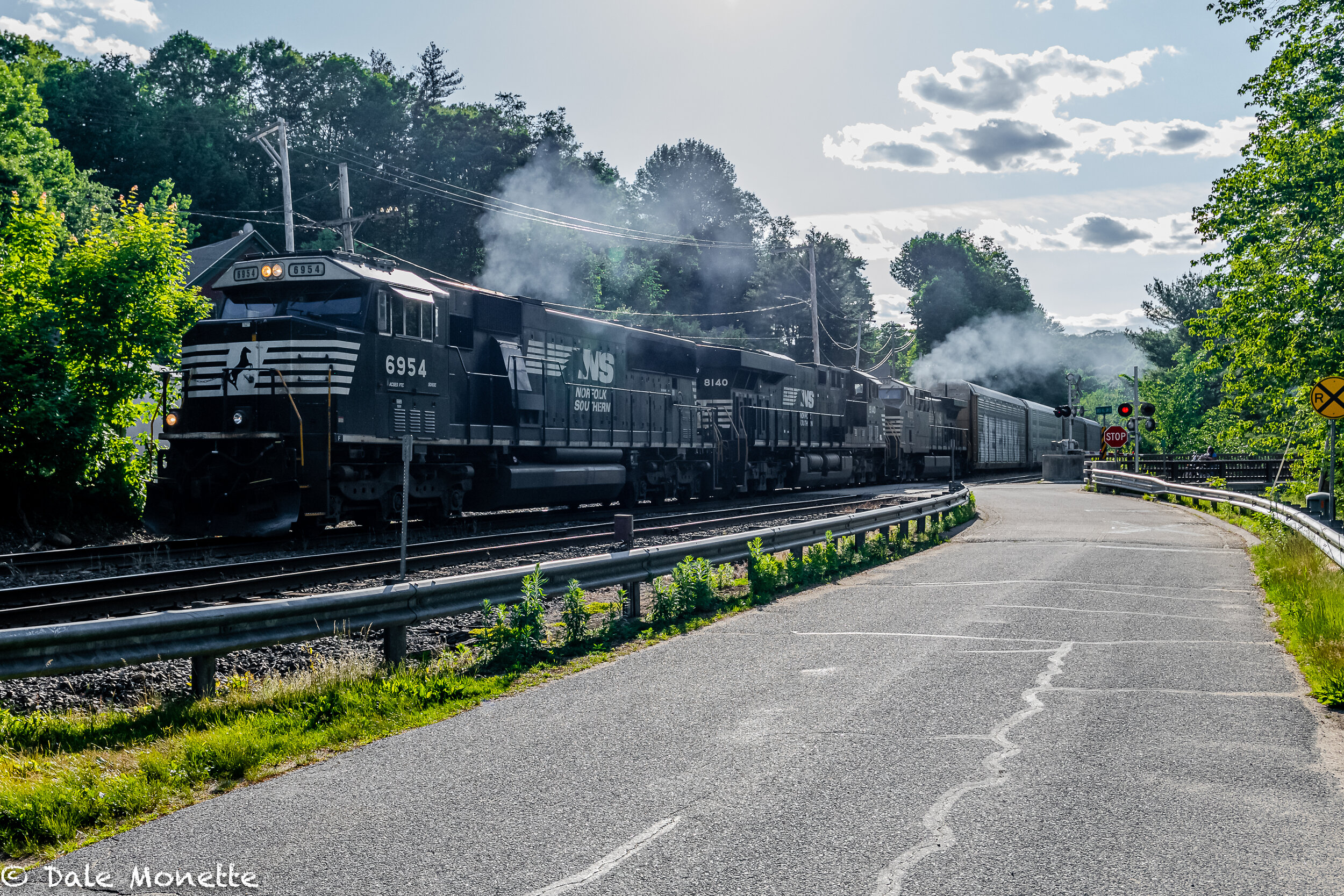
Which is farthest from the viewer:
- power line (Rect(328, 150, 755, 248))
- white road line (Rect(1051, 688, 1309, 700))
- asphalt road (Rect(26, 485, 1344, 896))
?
power line (Rect(328, 150, 755, 248))

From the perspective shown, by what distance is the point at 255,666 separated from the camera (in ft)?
24.8

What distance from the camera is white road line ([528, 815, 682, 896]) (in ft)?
11.4

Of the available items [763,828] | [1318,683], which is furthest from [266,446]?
[1318,683]

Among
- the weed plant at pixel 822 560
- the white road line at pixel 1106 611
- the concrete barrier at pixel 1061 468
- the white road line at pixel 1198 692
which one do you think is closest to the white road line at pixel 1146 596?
the white road line at pixel 1106 611

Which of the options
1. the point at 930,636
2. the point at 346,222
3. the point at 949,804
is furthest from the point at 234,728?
the point at 346,222

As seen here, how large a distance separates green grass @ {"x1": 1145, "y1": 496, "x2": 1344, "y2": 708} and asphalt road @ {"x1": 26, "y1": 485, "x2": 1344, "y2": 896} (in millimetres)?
183

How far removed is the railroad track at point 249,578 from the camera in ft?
28.3

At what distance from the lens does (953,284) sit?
9481 cm

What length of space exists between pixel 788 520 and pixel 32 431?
1230 centimetres

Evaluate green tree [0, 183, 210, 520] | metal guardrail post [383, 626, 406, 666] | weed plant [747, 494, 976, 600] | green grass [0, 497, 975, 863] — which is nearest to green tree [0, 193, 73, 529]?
green tree [0, 183, 210, 520]

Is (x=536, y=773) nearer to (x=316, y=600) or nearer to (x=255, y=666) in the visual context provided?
(x=316, y=600)

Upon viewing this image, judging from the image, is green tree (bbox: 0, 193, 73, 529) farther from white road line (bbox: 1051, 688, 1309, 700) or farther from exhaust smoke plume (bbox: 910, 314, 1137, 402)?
exhaust smoke plume (bbox: 910, 314, 1137, 402)

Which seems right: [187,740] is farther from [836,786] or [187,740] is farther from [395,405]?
[395,405]

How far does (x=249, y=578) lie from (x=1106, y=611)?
858 cm
